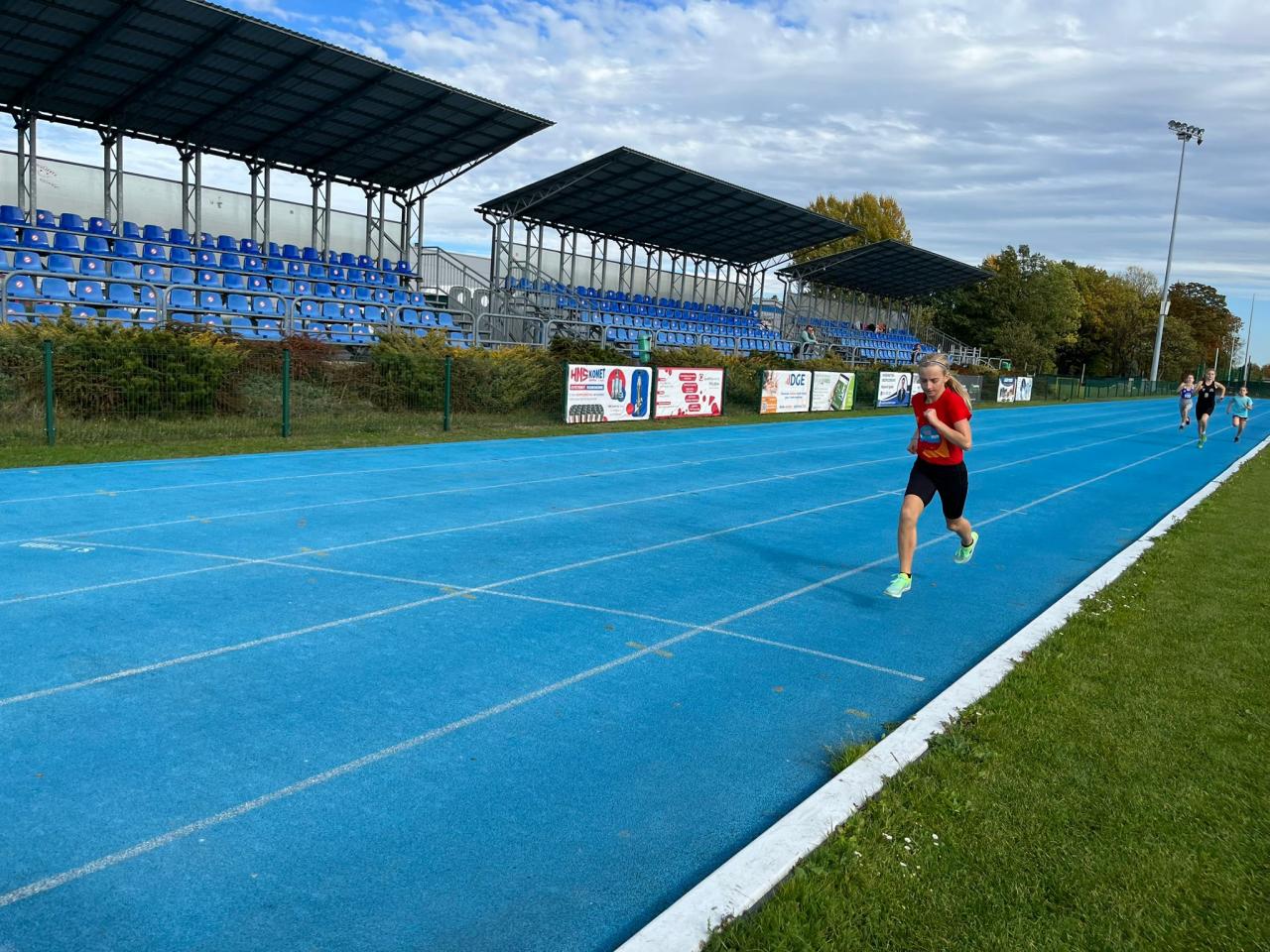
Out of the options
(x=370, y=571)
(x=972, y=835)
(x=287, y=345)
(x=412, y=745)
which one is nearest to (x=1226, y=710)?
(x=972, y=835)

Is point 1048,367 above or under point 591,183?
under

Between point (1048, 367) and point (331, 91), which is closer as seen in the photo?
point (331, 91)

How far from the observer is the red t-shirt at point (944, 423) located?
Answer: 24.2 ft

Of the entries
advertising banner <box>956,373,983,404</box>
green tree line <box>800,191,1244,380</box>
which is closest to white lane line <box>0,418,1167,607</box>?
advertising banner <box>956,373,983,404</box>

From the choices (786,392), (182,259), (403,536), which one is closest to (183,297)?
(182,259)

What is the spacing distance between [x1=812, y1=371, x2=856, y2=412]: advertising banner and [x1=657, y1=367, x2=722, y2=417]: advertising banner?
6.21 metres

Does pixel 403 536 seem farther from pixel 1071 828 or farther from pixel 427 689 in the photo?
pixel 1071 828

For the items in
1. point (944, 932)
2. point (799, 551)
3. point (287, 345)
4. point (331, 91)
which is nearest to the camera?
point (944, 932)

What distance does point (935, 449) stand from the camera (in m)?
7.65

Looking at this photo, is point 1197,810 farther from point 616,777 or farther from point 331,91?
point 331,91

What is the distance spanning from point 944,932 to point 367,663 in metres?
3.83

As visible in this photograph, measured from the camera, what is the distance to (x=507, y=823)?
398cm

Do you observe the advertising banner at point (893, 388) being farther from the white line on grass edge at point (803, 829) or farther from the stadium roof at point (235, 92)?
the white line on grass edge at point (803, 829)

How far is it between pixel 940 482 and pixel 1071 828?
4.16 m
